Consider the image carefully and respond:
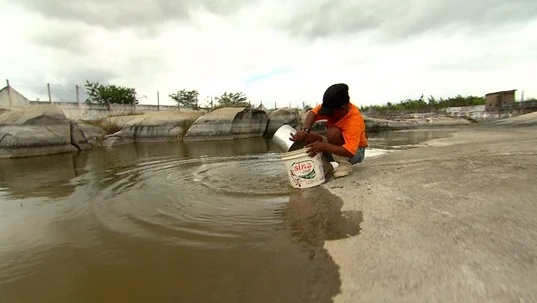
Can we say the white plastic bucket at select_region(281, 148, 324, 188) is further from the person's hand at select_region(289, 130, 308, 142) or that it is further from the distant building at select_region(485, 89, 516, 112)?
the distant building at select_region(485, 89, 516, 112)

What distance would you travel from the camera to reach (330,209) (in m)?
2.81

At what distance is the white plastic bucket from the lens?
11.6 ft

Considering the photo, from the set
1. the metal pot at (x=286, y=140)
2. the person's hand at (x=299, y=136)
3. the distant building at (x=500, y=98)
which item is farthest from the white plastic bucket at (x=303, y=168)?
the distant building at (x=500, y=98)

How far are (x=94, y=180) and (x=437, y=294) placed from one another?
17.9 ft

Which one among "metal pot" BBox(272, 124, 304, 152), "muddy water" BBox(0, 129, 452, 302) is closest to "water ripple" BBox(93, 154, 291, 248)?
"muddy water" BBox(0, 129, 452, 302)

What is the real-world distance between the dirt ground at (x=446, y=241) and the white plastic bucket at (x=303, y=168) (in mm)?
592

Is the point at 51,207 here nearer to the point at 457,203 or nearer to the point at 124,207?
the point at 124,207

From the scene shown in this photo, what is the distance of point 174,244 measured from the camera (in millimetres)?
2303

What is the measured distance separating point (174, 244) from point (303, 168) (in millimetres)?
1829

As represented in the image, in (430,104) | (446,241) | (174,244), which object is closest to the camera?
(446,241)

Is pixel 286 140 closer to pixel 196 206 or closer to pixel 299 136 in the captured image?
pixel 299 136

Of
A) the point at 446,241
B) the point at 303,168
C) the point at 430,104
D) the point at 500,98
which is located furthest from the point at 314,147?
the point at 430,104

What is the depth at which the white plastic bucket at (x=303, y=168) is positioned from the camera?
3.54 m

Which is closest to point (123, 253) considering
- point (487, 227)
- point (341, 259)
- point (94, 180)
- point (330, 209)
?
point (341, 259)
